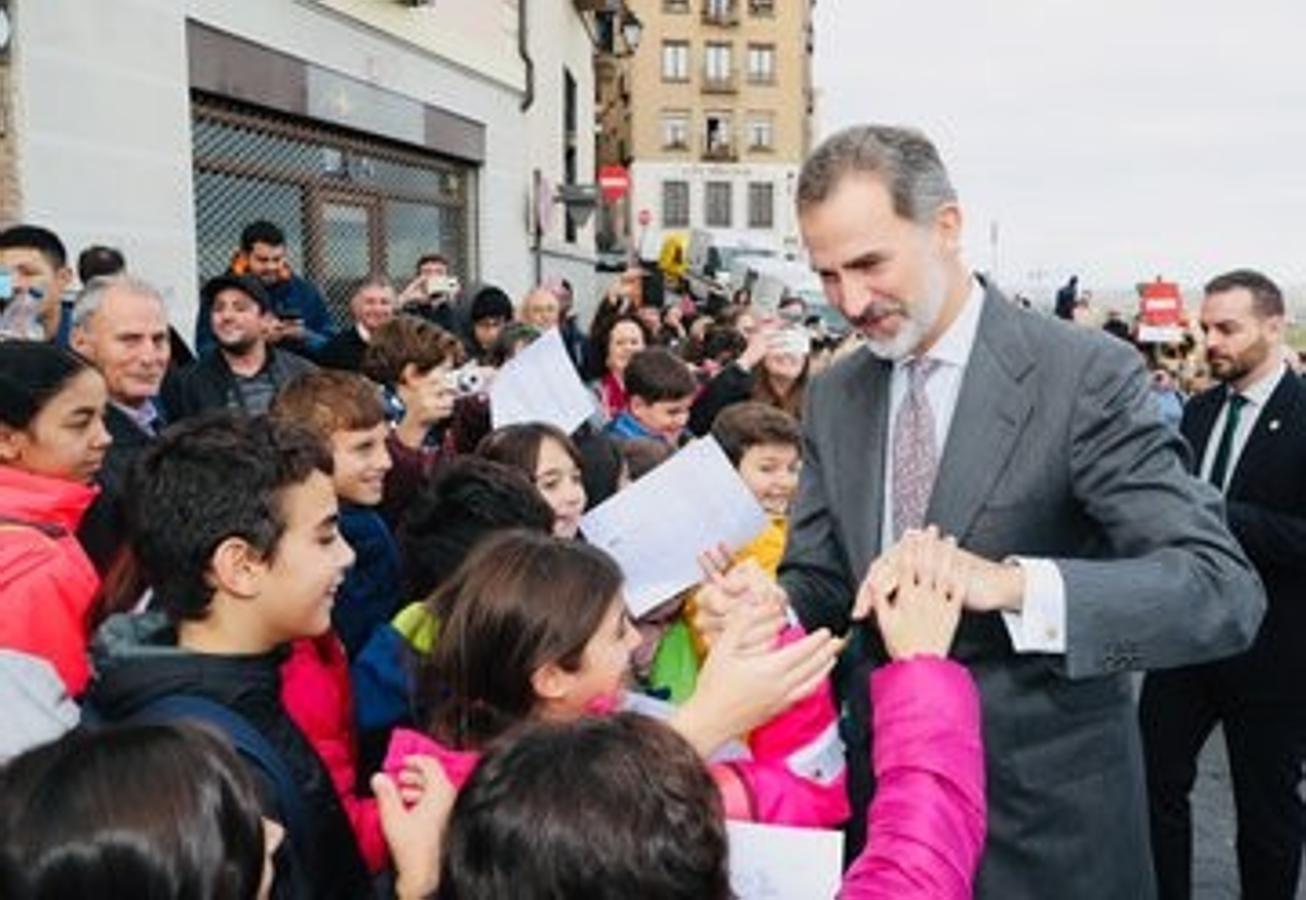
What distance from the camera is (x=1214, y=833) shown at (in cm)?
458

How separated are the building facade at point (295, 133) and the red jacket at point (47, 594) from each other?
378 cm

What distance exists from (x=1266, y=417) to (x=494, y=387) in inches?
94.7

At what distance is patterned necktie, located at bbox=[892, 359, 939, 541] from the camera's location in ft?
6.61

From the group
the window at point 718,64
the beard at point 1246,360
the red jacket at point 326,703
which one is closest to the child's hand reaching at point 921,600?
the red jacket at point 326,703

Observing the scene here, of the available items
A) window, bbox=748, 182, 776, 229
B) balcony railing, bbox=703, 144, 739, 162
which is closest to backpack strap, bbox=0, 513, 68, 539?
window, bbox=748, 182, 776, 229

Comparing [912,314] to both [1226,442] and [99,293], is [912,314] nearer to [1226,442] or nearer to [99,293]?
[1226,442]

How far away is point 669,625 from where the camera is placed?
2973 mm

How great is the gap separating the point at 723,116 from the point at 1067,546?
167 feet

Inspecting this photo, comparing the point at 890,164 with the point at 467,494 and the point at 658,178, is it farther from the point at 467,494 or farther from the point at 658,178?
the point at 658,178

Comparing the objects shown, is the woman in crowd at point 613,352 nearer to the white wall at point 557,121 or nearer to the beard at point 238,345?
the beard at point 238,345

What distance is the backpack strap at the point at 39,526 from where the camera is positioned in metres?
2.41

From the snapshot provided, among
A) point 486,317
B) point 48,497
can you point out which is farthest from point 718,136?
point 48,497

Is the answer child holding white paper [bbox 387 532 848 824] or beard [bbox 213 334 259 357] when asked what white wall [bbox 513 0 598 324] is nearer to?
beard [bbox 213 334 259 357]

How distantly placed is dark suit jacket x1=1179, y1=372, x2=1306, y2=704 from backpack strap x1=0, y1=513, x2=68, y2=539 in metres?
3.10
